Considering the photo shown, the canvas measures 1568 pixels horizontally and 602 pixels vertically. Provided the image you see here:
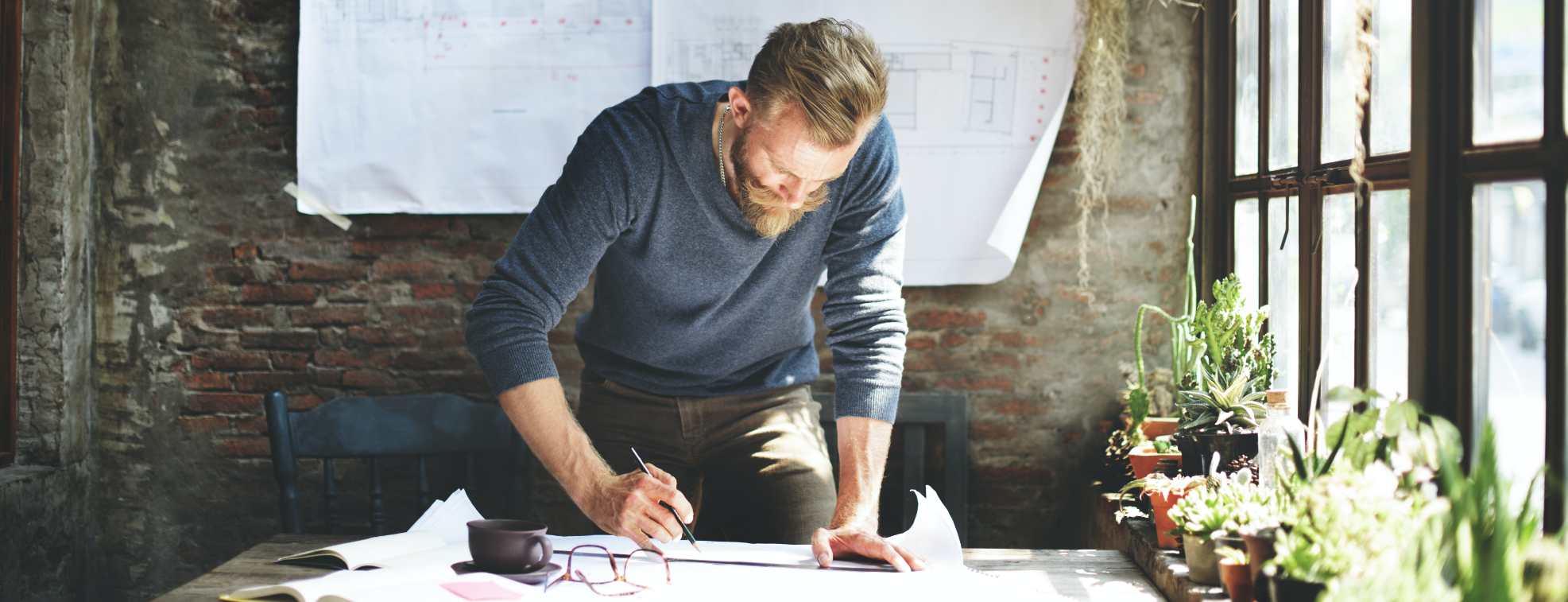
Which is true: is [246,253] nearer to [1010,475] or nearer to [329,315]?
[329,315]

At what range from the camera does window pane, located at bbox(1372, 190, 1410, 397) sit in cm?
154

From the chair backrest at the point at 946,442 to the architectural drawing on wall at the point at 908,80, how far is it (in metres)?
0.75

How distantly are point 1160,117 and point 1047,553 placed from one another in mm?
1433

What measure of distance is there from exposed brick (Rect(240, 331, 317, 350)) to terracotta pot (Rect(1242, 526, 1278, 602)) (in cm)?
247

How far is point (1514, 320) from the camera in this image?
47.7 inches

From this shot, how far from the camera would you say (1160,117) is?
8.48 ft

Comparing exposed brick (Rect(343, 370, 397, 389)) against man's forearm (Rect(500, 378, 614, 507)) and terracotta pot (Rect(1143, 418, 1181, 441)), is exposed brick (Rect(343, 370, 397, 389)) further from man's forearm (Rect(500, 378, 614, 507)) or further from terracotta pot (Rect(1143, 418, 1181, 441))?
terracotta pot (Rect(1143, 418, 1181, 441))

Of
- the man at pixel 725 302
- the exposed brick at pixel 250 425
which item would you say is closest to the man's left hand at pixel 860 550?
the man at pixel 725 302

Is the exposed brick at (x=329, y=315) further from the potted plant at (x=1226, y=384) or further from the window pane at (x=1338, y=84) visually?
the window pane at (x=1338, y=84)

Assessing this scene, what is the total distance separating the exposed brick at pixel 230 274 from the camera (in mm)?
2717

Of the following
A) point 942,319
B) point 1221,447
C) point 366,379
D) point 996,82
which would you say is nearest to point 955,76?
point 996,82

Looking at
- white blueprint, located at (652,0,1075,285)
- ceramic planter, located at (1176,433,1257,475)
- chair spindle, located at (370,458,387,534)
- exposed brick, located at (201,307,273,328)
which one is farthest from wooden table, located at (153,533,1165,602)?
exposed brick, located at (201,307,273,328)

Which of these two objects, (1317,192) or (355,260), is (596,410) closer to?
(355,260)

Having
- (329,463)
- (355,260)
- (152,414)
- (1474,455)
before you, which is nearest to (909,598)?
(1474,455)
